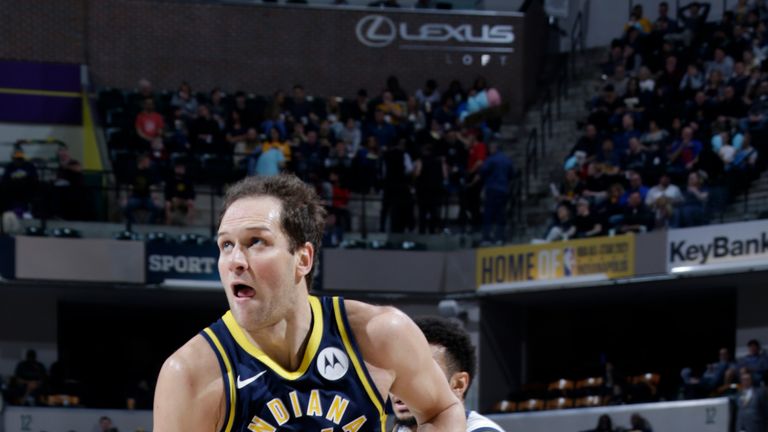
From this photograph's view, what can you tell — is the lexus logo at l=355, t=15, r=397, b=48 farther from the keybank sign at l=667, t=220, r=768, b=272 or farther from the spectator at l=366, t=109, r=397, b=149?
the keybank sign at l=667, t=220, r=768, b=272

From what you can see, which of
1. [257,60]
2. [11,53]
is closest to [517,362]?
[257,60]

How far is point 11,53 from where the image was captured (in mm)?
26719

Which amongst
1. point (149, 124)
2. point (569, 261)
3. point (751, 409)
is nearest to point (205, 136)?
point (149, 124)

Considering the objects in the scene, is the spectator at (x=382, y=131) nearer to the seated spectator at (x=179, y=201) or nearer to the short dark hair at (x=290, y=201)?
the seated spectator at (x=179, y=201)

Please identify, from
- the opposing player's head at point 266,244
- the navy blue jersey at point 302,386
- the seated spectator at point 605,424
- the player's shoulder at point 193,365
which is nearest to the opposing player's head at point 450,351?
the navy blue jersey at point 302,386

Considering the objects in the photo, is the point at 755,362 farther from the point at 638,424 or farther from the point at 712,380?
the point at 638,424

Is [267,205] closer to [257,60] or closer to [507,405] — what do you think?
[507,405]

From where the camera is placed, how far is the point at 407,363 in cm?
470

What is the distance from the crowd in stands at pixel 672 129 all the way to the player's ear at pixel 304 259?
47.4ft

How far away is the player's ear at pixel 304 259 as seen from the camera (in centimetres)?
453

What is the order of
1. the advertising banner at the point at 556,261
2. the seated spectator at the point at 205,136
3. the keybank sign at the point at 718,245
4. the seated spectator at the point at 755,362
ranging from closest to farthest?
the seated spectator at the point at 755,362, the keybank sign at the point at 718,245, the advertising banner at the point at 556,261, the seated spectator at the point at 205,136

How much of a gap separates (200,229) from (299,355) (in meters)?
16.8

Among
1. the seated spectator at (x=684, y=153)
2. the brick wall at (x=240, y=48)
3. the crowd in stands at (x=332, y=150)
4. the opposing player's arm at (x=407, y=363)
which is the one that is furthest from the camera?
the brick wall at (x=240, y=48)

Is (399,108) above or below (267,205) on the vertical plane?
above
